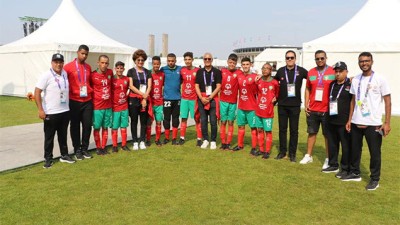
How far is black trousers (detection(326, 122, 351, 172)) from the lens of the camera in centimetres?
478

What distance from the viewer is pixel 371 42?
38.0ft

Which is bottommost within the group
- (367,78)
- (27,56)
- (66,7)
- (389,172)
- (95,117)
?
(389,172)

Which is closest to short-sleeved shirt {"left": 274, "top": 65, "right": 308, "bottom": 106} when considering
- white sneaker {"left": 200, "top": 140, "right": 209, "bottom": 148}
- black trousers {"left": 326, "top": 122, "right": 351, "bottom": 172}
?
black trousers {"left": 326, "top": 122, "right": 351, "bottom": 172}

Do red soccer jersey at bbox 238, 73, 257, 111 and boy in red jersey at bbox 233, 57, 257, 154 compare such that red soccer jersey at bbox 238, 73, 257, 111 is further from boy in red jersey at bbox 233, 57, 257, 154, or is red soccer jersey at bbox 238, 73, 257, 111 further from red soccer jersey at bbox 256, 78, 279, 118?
red soccer jersey at bbox 256, 78, 279, 118

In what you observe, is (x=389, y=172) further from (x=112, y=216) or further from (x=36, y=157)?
(x=36, y=157)

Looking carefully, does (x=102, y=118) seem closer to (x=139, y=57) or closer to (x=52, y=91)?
(x=52, y=91)

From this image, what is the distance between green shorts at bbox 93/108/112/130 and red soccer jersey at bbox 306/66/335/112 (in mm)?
3357

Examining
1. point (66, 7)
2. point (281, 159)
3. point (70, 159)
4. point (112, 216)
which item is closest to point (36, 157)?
point (70, 159)

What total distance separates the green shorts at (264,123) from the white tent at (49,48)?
425 inches

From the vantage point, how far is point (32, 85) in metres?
15.4

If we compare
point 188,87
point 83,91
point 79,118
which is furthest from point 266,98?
point 79,118

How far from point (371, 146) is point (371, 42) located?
8672mm

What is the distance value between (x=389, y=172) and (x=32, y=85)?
48.9 feet

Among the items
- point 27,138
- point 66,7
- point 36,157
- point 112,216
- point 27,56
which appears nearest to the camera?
point 112,216
